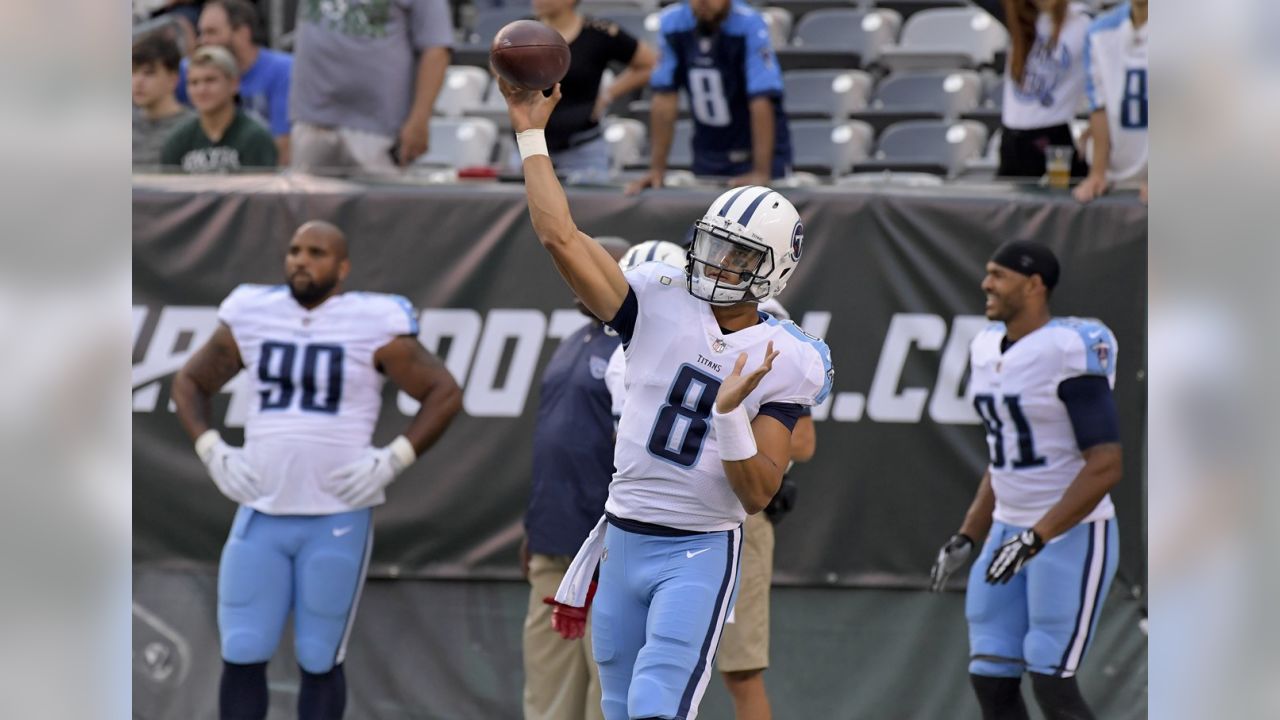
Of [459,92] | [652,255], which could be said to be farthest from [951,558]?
[459,92]

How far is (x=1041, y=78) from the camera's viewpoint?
7.36m

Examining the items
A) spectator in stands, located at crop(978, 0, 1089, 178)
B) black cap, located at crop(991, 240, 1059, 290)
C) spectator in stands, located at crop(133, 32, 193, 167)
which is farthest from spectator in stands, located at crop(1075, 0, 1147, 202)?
spectator in stands, located at crop(133, 32, 193, 167)

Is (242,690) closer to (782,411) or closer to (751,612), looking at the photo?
(751,612)

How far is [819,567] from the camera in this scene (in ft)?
22.3

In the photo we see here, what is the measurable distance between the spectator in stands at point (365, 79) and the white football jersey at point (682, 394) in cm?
364

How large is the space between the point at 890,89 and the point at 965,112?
2.57 ft

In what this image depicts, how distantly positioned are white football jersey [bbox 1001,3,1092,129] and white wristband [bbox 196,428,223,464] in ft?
12.6

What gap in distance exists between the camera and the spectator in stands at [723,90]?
7266 mm

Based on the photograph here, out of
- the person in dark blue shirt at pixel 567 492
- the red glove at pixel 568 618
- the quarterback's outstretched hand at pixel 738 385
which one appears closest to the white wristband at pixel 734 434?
the quarterback's outstretched hand at pixel 738 385

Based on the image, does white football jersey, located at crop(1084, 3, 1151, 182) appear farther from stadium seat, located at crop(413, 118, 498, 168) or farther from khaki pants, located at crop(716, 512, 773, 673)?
stadium seat, located at crop(413, 118, 498, 168)

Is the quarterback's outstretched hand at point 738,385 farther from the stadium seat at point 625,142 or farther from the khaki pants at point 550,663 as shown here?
the stadium seat at point 625,142

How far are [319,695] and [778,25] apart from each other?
6434 millimetres
